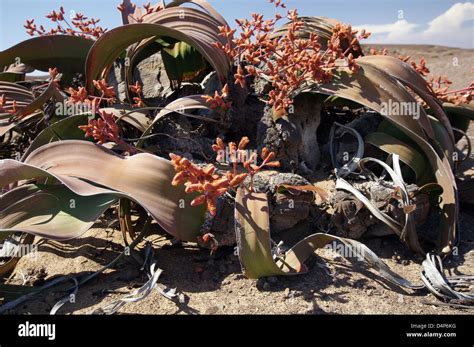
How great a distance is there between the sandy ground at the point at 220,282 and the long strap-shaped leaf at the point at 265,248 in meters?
0.04

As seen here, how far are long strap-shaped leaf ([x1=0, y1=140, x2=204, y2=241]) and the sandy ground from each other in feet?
0.53

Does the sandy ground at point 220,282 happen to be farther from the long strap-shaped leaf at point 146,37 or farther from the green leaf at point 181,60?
the green leaf at point 181,60

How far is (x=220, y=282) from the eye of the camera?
1598 millimetres

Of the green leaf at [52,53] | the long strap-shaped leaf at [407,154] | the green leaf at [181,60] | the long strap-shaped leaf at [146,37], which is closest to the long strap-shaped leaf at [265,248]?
the long strap-shaped leaf at [407,154]

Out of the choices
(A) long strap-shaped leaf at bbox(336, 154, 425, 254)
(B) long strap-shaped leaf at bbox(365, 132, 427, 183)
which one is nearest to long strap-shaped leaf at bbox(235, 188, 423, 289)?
(A) long strap-shaped leaf at bbox(336, 154, 425, 254)

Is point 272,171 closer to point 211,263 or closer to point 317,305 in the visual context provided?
point 211,263

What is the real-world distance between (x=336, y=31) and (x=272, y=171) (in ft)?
2.07

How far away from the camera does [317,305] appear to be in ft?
4.84

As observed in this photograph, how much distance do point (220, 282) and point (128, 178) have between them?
45cm

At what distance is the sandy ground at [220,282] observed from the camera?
57.9 inches

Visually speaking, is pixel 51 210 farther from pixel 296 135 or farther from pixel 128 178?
pixel 296 135

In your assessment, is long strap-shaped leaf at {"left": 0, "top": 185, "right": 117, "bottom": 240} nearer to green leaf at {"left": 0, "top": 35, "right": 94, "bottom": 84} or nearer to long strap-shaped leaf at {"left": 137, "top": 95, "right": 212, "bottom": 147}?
long strap-shaped leaf at {"left": 137, "top": 95, "right": 212, "bottom": 147}
